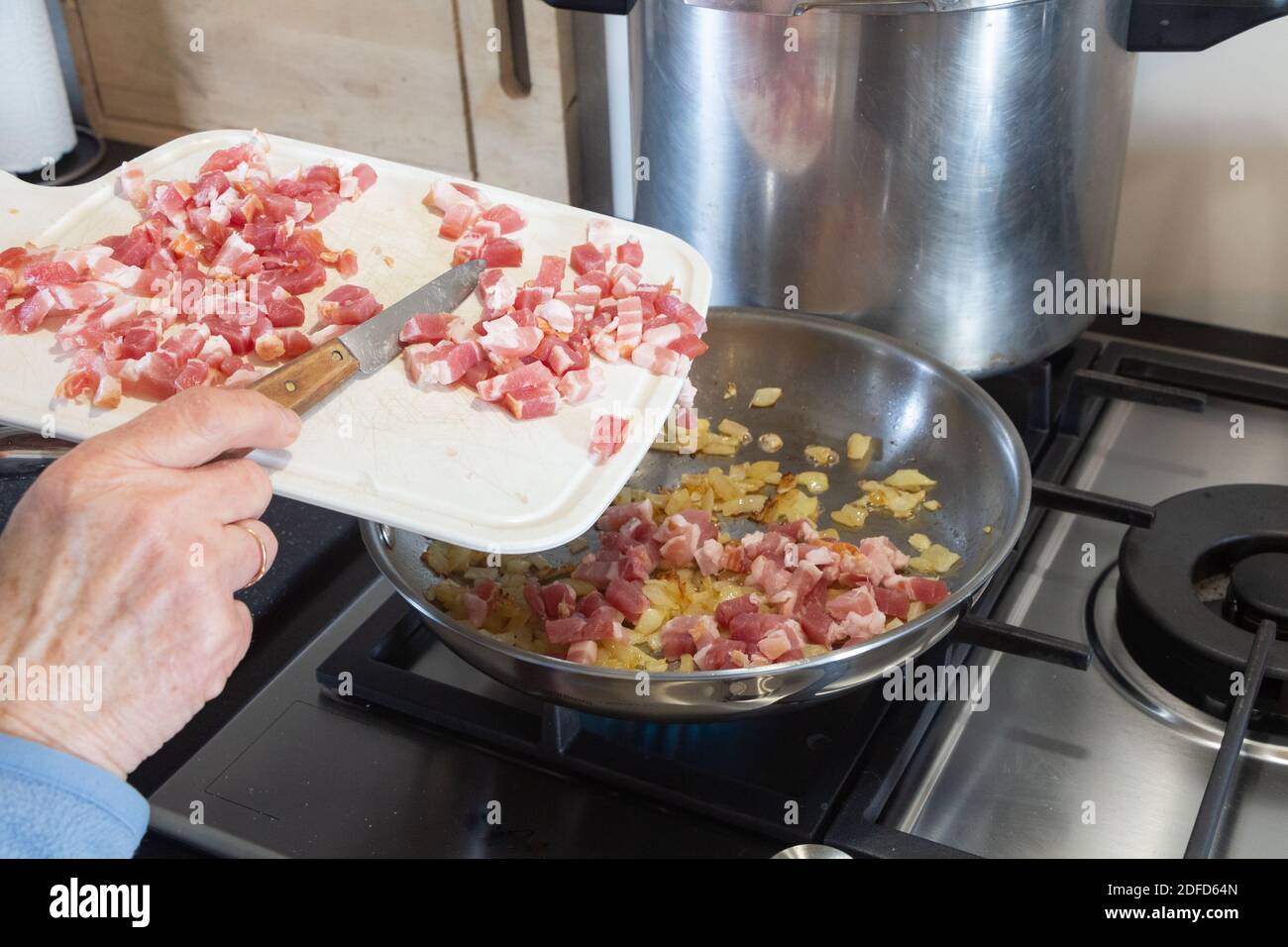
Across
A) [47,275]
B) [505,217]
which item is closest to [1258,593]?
[505,217]

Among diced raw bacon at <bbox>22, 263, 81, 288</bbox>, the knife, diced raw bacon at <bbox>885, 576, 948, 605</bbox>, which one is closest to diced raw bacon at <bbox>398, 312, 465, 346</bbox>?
the knife

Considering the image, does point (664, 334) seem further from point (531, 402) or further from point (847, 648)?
point (847, 648)

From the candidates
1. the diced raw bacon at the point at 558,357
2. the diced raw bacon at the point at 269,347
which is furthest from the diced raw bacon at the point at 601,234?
the diced raw bacon at the point at 269,347

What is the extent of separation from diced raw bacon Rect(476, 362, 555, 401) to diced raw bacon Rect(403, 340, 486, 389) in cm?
2

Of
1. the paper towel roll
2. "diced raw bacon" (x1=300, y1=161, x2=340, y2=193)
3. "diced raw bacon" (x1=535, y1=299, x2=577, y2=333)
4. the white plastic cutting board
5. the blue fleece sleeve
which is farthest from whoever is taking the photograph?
the paper towel roll

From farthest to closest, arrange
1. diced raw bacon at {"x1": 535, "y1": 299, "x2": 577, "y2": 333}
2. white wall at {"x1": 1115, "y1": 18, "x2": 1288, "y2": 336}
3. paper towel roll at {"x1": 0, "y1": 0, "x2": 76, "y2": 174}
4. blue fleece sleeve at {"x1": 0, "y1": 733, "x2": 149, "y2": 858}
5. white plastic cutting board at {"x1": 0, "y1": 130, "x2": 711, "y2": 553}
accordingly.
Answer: paper towel roll at {"x1": 0, "y1": 0, "x2": 76, "y2": 174} → white wall at {"x1": 1115, "y1": 18, "x2": 1288, "y2": 336} → diced raw bacon at {"x1": 535, "y1": 299, "x2": 577, "y2": 333} → white plastic cutting board at {"x1": 0, "y1": 130, "x2": 711, "y2": 553} → blue fleece sleeve at {"x1": 0, "y1": 733, "x2": 149, "y2": 858}

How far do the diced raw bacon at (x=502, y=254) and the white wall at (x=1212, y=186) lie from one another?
1.92 feet

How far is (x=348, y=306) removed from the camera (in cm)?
81

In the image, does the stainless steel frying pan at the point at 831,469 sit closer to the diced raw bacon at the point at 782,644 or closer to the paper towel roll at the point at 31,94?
the diced raw bacon at the point at 782,644

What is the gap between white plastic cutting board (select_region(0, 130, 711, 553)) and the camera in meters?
0.70

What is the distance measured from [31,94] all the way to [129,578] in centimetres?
91

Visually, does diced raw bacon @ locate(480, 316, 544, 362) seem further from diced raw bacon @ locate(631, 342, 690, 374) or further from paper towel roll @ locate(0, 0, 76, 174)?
paper towel roll @ locate(0, 0, 76, 174)
